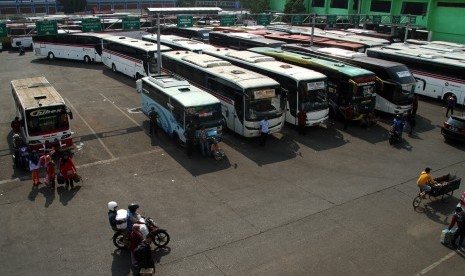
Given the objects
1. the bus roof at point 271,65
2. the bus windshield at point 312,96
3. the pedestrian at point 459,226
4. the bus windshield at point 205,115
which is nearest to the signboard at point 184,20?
the bus roof at point 271,65

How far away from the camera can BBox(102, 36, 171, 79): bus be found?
28.5m

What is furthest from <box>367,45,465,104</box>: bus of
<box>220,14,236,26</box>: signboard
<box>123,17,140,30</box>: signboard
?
<box>123,17,140,30</box>: signboard

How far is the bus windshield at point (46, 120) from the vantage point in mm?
16484

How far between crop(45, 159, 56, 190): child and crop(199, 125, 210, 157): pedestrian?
231 inches

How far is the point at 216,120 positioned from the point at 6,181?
27.8 ft

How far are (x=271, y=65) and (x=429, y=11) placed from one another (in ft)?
111

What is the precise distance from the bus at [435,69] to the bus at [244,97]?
13.0 m

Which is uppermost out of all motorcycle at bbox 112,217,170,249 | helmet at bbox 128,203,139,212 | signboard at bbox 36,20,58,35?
signboard at bbox 36,20,58,35

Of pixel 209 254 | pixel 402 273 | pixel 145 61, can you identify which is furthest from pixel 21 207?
pixel 145 61

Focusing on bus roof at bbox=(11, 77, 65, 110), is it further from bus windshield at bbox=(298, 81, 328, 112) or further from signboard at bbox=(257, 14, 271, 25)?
signboard at bbox=(257, 14, 271, 25)

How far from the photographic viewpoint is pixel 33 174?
1491 cm

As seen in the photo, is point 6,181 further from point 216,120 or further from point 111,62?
point 111,62

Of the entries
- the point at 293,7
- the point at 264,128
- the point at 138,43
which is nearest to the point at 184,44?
the point at 138,43

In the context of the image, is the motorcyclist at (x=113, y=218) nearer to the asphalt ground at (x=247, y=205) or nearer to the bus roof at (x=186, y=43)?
the asphalt ground at (x=247, y=205)
